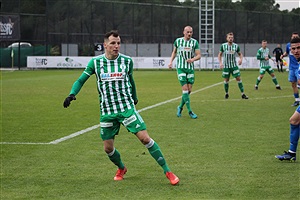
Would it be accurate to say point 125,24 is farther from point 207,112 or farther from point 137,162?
point 137,162

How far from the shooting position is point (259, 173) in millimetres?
8984

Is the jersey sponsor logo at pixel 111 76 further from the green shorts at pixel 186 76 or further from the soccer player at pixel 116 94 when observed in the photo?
the green shorts at pixel 186 76

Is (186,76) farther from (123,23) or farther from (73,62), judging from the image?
(123,23)

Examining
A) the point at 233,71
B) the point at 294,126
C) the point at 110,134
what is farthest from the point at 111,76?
the point at 233,71

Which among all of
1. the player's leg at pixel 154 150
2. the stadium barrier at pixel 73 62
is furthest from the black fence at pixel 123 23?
the player's leg at pixel 154 150

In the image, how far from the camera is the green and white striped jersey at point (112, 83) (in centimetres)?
849

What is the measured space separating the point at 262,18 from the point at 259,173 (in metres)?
57.2

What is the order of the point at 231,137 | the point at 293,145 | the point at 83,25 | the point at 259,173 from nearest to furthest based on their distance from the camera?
the point at 259,173, the point at 293,145, the point at 231,137, the point at 83,25

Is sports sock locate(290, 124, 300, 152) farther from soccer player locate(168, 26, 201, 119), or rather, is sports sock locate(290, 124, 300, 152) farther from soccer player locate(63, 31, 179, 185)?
soccer player locate(168, 26, 201, 119)

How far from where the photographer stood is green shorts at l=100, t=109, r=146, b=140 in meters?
8.41

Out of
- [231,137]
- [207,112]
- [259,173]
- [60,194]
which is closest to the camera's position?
[60,194]

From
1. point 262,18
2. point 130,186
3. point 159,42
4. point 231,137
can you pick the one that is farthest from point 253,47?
point 130,186

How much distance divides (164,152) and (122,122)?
2624mm

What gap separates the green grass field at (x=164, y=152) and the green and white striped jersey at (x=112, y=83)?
1.05 meters
